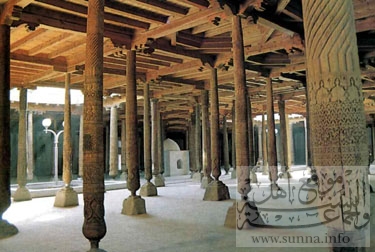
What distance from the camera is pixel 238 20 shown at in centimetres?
727

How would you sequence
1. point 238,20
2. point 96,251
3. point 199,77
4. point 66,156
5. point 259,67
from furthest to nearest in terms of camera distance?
point 199,77 → point 259,67 → point 66,156 → point 238,20 → point 96,251

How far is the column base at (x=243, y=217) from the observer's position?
22.2ft

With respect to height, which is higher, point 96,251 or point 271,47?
point 271,47

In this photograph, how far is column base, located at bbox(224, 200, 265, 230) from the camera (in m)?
6.75

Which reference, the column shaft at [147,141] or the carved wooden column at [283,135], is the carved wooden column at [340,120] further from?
the carved wooden column at [283,135]

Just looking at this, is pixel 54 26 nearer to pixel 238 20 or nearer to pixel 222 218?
pixel 238 20

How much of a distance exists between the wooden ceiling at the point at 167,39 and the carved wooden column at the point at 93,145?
9.01 feet

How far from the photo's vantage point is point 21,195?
1209 centimetres

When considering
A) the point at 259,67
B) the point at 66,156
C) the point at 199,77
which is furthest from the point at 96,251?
the point at 199,77

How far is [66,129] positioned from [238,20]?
6.37m

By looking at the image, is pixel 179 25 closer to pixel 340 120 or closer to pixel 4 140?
pixel 4 140

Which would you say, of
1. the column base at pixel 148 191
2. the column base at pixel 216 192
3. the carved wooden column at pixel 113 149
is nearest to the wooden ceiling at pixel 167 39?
the carved wooden column at pixel 113 149

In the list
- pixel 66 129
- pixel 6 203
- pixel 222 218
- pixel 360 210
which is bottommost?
pixel 222 218

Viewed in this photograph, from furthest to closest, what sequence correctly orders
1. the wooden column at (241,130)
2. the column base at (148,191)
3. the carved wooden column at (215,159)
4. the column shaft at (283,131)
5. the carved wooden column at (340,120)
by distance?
the column shaft at (283,131) → the column base at (148,191) → the carved wooden column at (215,159) → the wooden column at (241,130) → the carved wooden column at (340,120)
